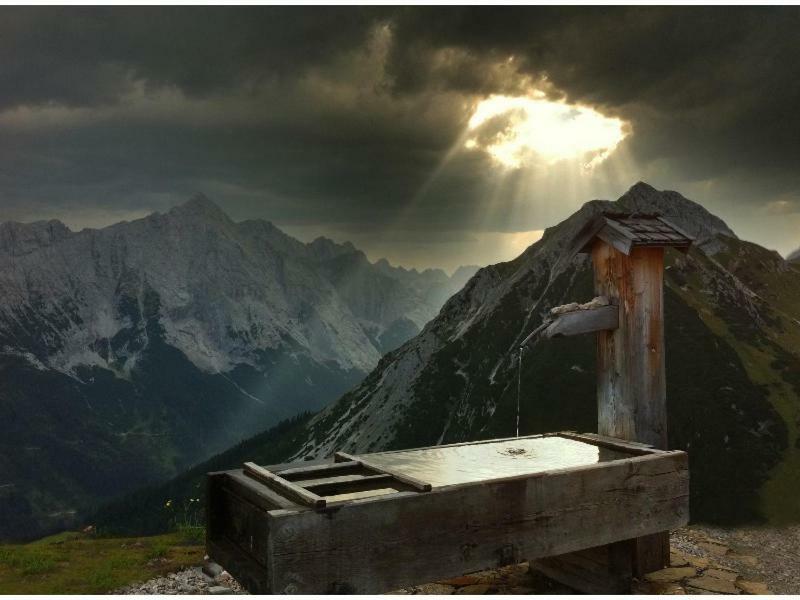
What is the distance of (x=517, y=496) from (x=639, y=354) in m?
3.52

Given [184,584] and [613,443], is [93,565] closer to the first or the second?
[184,584]

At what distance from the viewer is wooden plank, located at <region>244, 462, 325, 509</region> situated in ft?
18.4

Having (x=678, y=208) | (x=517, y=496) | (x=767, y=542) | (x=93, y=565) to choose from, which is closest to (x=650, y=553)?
(x=517, y=496)

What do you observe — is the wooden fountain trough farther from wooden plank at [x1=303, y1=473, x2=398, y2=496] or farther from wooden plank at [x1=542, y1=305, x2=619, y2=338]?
wooden plank at [x1=542, y1=305, x2=619, y2=338]

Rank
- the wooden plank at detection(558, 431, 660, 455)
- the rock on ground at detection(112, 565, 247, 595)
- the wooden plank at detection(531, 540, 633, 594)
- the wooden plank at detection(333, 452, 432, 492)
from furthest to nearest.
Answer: the rock on ground at detection(112, 565, 247, 595) → the wooden plank at detection(558, 431, 660, 455) → the wooden plank at detection(531, 540, 633, 594) → the wooden plank at detection(333, 452, 432, 492)

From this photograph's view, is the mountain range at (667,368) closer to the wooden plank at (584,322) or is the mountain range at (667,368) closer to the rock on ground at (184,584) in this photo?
the wooden plank at (584,322)

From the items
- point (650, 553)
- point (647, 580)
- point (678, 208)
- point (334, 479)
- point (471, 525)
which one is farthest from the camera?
point (678, 208)

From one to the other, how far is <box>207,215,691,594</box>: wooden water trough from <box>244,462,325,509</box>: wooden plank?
18 mm

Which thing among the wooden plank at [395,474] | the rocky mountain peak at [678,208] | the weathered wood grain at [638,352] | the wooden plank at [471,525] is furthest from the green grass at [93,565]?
the rocky mountain peak at [678,208]

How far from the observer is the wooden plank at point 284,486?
5.61m

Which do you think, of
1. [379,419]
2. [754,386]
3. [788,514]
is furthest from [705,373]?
[379,419]

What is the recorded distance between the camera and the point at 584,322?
9.15 metres

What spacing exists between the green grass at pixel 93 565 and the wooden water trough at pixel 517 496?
6709 mm

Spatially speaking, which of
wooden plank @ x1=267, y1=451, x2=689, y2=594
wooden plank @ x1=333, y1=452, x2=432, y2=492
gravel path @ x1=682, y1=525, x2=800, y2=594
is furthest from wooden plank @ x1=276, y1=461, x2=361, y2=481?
gravel path @ x1=682, y1=525, x2=800, y2=594
